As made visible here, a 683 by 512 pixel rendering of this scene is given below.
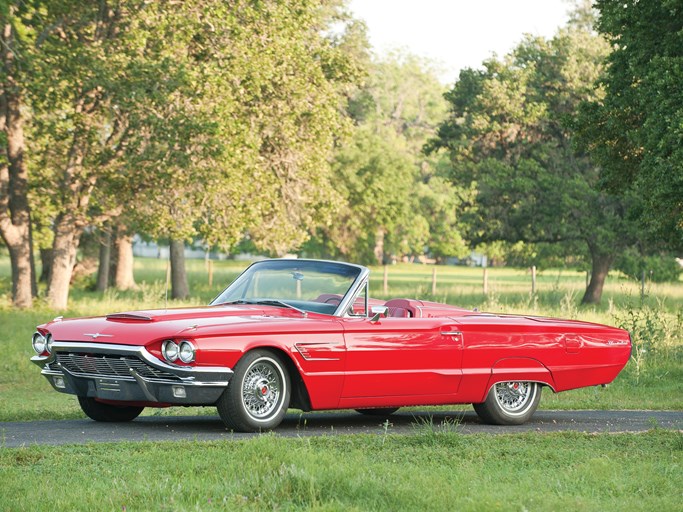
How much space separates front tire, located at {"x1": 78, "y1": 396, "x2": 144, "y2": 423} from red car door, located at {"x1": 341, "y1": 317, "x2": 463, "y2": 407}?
6.84 feet

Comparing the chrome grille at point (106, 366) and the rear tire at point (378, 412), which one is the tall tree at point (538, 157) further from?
the chrome grille at point (106, 366)

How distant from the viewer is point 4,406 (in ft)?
44.8

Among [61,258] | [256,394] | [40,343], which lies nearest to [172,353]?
[256,394]

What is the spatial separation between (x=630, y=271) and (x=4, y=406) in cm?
3674

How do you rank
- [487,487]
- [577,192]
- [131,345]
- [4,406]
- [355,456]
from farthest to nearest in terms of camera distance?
[577,192] < [4,406] < [131,345] < [355,456] < [487,487]

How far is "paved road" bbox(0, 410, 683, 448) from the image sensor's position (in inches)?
394

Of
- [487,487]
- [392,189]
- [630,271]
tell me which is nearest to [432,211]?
[392,189]

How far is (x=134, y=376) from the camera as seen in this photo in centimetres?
992

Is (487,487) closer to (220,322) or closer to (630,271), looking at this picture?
(220,322)

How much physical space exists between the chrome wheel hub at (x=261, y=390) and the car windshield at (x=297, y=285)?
1096 mm

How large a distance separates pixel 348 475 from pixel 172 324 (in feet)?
9.68

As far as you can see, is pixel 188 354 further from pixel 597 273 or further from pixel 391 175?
pixel 391 175

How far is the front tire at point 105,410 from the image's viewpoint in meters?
11.2

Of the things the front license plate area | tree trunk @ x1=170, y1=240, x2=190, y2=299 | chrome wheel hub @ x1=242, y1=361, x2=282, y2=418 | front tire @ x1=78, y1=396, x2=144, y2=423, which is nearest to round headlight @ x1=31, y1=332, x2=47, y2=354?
front tire @ x1=78, y1=396, x2=144, y2=423
